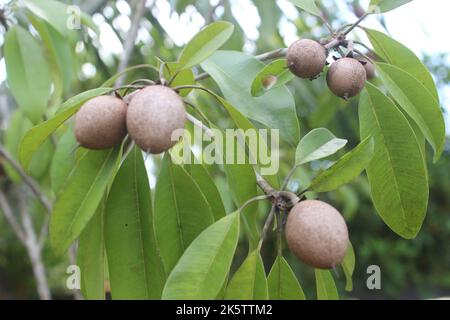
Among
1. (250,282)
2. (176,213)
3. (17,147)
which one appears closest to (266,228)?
(250,282)

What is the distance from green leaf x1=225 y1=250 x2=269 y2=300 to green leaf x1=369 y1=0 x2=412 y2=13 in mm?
534

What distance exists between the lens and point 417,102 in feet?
3.20

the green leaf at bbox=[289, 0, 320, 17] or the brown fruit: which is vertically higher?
the green leaf at bbox=[289, 0, 320, 17]

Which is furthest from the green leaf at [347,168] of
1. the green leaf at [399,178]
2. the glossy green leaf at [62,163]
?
the glossy green leaf at [62,163]

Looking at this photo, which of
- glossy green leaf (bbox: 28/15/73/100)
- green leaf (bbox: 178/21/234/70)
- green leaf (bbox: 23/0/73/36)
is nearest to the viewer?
green leaf (bbox: 178/21/234/70)

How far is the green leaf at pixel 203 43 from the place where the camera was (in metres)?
0.85

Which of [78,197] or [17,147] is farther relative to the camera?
[17,147]

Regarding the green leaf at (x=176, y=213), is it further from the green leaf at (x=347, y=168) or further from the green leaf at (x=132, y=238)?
the green leaf at (x=347, y=168)

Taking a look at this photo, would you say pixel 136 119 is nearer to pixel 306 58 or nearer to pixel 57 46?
pixel 306 58

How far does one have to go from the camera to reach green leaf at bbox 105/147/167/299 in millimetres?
914

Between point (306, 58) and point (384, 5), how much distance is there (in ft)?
0.78

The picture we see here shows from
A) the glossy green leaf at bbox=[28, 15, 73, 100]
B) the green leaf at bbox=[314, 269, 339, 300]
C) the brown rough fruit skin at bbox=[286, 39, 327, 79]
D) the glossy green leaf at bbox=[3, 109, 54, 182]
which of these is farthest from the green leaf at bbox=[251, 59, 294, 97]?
the glossy green leaf at bbox=[3, 109, 54, 182]

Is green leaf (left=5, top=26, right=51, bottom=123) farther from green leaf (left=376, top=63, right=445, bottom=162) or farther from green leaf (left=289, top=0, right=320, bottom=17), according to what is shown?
green leaf (left=376, top=63, right=445, bottom=162)
